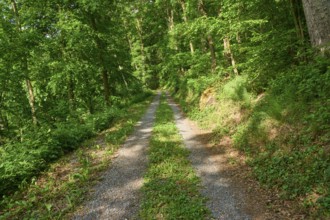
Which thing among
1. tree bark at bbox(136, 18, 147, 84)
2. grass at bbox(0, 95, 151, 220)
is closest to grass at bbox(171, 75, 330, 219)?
grass at bbox(0, 95, 151, 220)

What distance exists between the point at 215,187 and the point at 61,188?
166 inches

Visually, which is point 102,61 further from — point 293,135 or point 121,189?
point 293,135

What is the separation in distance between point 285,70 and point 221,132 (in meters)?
3.37

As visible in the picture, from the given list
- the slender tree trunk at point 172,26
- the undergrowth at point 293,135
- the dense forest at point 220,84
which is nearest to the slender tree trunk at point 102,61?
the dense forest at point 220,84

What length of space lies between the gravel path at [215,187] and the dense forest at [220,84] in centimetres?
91

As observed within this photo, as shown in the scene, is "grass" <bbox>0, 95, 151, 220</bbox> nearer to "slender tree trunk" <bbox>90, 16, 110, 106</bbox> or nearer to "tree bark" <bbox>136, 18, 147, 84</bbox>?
"slender tree trunk" <bbox>90, 16, 110, 106</bbox>

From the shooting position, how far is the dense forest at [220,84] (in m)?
6.21

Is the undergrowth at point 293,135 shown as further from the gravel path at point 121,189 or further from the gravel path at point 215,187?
the gravel path at point 121,189

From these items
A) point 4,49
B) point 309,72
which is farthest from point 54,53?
point 309,72

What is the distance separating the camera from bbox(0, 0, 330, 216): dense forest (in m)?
6.21

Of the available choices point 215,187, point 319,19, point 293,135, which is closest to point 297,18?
point 319,19

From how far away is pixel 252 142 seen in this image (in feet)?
26.3

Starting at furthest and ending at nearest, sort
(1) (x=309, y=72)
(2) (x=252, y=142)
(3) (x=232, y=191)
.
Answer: (2) (x=252, y=142) < (1) (x=309, y=72) < (3) (x=232, y=191)

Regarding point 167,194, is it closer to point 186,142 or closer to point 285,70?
point 186,142
